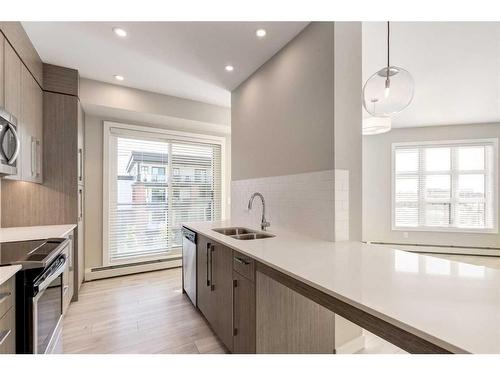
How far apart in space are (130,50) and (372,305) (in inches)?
118

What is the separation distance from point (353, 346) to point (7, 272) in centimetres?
226

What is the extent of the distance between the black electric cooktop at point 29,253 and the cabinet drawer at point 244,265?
1.10 metres

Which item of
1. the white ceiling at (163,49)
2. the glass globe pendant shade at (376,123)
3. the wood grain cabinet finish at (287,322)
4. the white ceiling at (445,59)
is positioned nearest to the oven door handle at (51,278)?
the wood grain cabinet finish at (287,322)

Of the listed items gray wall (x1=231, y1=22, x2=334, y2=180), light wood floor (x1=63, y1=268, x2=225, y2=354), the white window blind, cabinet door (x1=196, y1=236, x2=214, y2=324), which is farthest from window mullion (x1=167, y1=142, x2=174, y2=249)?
cabinet door (x1=196, y1=236, x2=214, y2=324)

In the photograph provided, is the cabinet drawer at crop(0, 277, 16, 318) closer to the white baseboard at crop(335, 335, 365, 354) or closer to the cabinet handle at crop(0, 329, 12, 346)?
the cabinet handle at crop(0, 329, 12, 346)

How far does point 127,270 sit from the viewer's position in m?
3.75

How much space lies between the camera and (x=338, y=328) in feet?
5.98

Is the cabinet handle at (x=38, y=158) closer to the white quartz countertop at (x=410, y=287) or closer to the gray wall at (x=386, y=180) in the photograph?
the white quartz countertop at (x=410, y=287)

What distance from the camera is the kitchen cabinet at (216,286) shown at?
1843mm

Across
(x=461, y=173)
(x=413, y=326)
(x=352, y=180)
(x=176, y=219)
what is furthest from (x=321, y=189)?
(x=461, y=173)

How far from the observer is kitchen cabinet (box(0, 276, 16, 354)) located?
105 centimetres

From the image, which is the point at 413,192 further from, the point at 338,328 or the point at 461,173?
the point at 338,328

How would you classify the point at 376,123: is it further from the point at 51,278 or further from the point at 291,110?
the point at 51,278

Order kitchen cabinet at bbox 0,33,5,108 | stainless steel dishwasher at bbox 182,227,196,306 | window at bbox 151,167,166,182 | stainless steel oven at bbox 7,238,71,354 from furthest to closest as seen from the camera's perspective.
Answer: window at bbox 151,167,166,182, stainless steel dishwasher at bbox 182,227,196,306, kitchen cabinet at bbox 0,33,5,108, stainless steel oven at bbox 7,238,71,354
